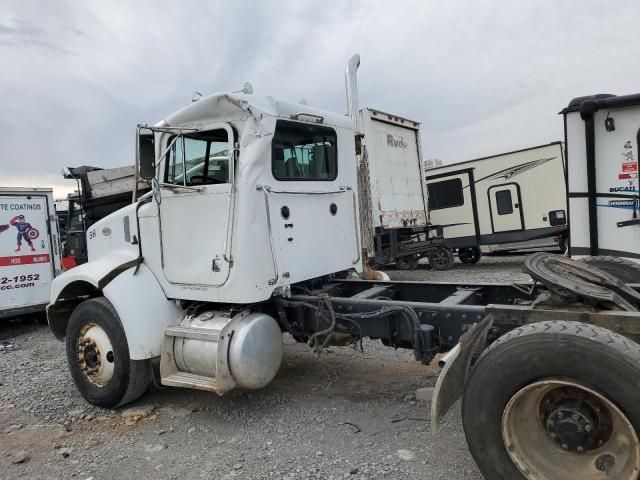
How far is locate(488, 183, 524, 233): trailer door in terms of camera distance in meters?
12.9

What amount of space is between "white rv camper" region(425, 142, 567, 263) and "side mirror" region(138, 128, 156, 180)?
10.3 metres

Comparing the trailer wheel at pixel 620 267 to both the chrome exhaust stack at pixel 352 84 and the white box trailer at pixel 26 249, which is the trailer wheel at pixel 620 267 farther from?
the white box trailer at pixel 26 249

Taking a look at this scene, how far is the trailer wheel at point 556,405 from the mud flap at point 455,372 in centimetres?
14

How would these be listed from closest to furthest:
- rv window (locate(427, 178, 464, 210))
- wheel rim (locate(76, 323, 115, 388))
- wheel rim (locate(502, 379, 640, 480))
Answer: wheel rim (locate(502, 379, 640, 480))
wheel rim (locate(76, 323, 115, 388))
rv window (locate(427, 178, 464, 210))

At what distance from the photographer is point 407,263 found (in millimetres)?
13297

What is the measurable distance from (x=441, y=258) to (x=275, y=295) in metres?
9.77

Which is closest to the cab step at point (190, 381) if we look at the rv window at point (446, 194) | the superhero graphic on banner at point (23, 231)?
the superhero graphic on banner at point (23, 231)

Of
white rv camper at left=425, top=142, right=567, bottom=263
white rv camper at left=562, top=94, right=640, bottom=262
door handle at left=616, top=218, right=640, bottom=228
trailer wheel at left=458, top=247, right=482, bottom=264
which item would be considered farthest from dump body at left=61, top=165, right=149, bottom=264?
trailer wheel at left=458, top=247, right=482, bottom=264

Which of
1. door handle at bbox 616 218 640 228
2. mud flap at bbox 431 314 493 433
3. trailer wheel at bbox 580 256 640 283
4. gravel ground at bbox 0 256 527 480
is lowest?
gravel ground at bbox 0 256 527 480

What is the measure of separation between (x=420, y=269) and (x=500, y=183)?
310 centimetres

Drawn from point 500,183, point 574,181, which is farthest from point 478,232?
point 574,181

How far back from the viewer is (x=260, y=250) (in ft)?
13.9

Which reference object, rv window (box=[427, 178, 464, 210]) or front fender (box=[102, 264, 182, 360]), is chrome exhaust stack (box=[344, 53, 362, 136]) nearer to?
front fender (box=[102, 264, 182, 360])

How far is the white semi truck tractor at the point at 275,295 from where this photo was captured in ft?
9.09
